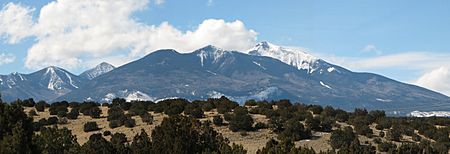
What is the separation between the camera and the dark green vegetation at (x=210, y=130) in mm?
26389

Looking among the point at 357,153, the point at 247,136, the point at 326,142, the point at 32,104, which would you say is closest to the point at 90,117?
the point at 32,104

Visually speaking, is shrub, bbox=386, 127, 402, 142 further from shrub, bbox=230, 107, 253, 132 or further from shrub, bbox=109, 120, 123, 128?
shrub, bbox=109, 120, 123, 128

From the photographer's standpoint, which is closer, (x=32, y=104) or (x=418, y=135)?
(x=418, y=135)

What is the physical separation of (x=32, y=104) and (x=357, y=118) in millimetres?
28810

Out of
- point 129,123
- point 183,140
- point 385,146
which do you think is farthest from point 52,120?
point 385,146

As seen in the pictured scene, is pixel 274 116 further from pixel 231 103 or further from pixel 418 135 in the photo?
pixel 418 135

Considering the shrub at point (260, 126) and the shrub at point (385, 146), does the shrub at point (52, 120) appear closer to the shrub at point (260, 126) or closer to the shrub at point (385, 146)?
the shrub at point (260, 126)

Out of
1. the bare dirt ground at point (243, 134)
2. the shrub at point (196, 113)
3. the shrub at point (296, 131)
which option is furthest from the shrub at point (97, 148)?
the shrub at point (196, 113)

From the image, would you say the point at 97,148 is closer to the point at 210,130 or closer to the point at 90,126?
the point at 210,130

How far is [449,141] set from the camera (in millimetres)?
42062

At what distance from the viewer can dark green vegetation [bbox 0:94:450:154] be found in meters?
26.4

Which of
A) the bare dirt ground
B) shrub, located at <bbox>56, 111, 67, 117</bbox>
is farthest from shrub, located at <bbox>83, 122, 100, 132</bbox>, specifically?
shrub, located at <bbox>56, 111, 67, 117</bbox>

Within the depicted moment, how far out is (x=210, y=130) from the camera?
1222 inches

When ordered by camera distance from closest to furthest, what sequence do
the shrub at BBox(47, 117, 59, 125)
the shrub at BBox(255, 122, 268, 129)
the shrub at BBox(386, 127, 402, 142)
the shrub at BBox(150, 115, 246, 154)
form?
the shrub at BBox(150, 115, 246, 154) < the shrub at BBox(386, 127, 402, 142) < the shrub at BBox(255, 122, 268, 129) < the shrub at BBox(47, 117, 59, 125)
